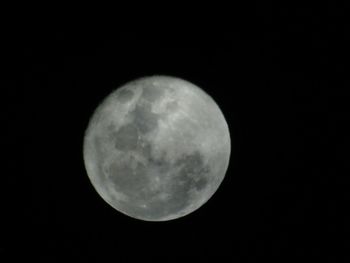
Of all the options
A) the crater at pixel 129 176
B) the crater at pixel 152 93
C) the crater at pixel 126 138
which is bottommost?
the crater at pixel 129 176

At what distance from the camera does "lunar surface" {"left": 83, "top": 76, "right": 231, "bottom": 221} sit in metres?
4.62

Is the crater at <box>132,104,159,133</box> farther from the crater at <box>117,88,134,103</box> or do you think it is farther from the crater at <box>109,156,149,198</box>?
the crater at <box>109,156,149,198</box>

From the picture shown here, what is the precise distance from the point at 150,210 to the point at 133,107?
1087mm

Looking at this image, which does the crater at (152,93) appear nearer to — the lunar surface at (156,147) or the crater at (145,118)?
the lunar surface at (156,147)

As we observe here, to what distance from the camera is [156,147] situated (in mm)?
4598

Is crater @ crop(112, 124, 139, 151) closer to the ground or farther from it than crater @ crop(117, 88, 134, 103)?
closer to the ground

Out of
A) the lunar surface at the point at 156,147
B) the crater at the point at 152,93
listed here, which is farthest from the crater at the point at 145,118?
the crater at the point at 152,93

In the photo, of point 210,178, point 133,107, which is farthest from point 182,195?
point 133,107

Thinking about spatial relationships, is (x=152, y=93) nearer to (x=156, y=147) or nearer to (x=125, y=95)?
(x=125, y=95)

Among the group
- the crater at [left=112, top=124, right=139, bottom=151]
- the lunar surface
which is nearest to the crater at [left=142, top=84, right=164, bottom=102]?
the lunar surface

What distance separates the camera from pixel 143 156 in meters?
4.60

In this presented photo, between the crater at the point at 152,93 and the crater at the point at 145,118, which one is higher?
the crater at the point at 152,93

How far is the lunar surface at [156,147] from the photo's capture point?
462 cm

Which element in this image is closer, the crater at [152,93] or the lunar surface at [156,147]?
the lunar surface at [156,147]
